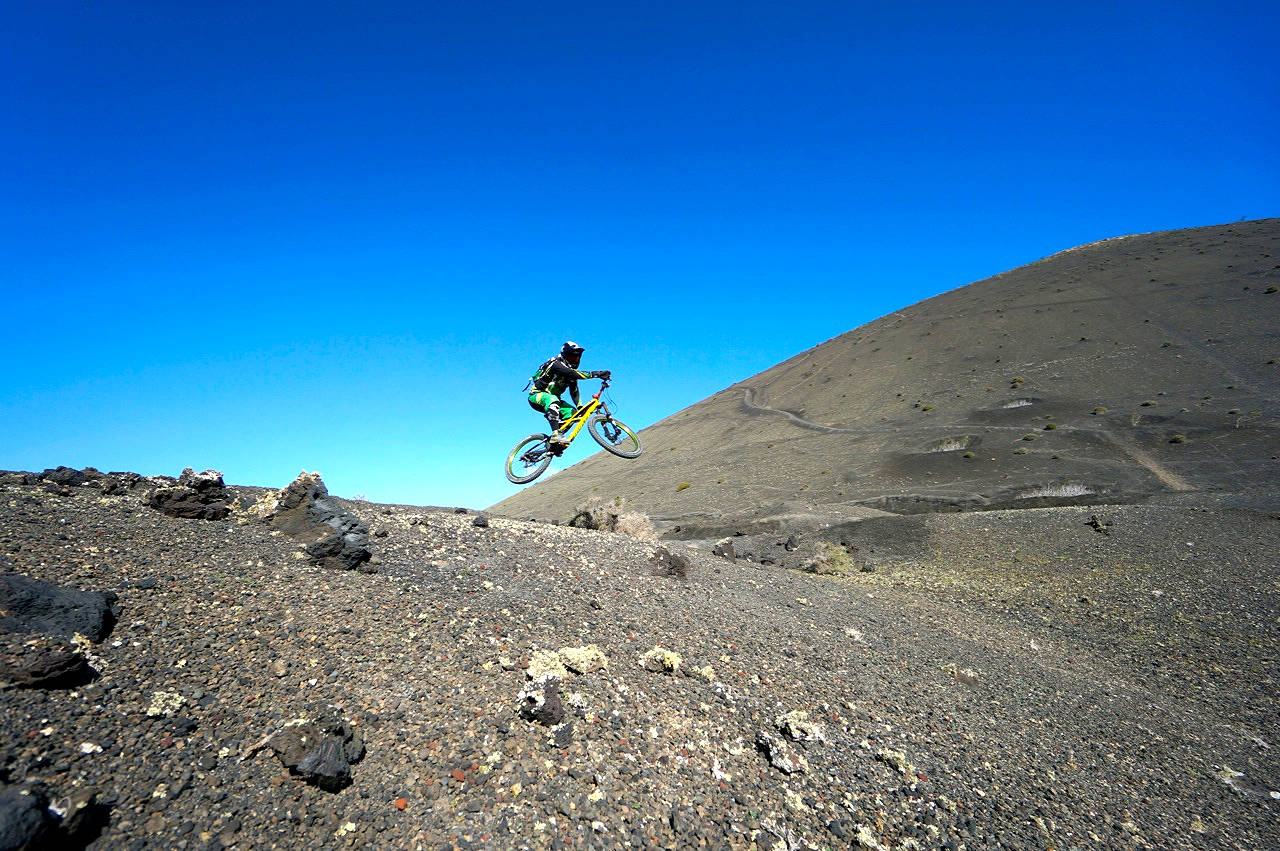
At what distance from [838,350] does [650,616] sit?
56.4 metres

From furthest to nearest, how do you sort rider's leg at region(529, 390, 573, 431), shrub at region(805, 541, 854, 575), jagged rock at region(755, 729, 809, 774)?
shrub at region(805, 541, 854, 575), rider's leg at region(529, 390, 573, 431), jagged rock at region(755, 729, 809, 774)

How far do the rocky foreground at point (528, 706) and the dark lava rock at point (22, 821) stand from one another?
0.01 meters

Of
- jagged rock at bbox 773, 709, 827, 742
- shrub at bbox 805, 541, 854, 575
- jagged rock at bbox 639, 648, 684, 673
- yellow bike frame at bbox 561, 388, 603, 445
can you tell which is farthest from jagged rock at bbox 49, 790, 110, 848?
shrub at bbox 805, 541, 854, 575

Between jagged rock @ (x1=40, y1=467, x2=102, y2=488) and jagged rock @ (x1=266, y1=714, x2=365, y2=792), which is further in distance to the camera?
jagged rock @ (x1=40, y1=467, x2=102, y2=488)

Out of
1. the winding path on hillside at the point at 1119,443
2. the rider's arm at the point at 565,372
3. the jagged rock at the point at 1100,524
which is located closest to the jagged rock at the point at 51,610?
the rider's arm at the point at 565,372

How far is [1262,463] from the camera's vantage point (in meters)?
23.6

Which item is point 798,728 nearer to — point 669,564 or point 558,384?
point 669,564

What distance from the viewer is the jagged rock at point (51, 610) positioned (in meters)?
4.53

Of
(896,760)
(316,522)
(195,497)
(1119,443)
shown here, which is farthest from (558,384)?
(1119,443)

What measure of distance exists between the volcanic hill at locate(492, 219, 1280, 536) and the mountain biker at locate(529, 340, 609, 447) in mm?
13030

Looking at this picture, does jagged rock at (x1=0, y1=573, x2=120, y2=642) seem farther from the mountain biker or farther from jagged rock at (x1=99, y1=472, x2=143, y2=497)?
the mountain biker

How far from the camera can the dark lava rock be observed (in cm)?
293

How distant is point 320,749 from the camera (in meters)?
4.17

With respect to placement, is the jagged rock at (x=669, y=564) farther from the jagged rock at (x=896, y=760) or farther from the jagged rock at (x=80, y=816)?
the jagged rock at (x=80, y=816)
